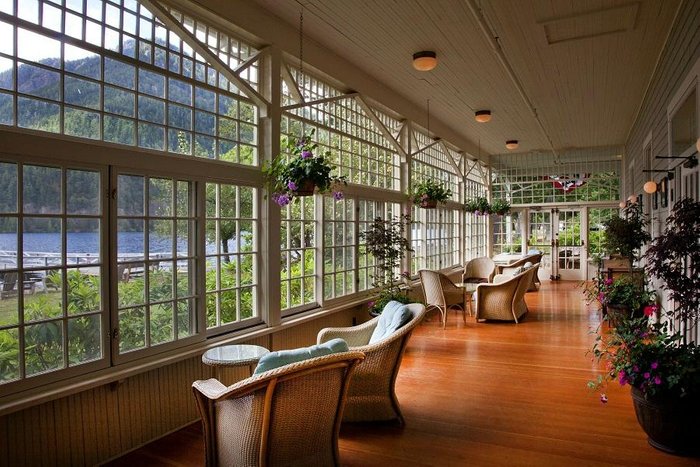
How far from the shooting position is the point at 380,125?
6762mm

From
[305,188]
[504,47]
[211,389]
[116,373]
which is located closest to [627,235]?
[504,47]

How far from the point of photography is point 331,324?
5.82 m

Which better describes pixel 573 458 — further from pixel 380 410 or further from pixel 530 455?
pixel 380 410

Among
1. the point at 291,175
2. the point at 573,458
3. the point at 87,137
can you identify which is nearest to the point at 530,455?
the point at 573,458

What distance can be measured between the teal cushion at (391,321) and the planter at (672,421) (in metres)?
1.63

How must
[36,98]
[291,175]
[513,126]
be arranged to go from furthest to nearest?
1. [513,126]
2. [291,175]
3. [36,98]

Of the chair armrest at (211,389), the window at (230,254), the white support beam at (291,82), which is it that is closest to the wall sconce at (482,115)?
the white support beam at (291,82)

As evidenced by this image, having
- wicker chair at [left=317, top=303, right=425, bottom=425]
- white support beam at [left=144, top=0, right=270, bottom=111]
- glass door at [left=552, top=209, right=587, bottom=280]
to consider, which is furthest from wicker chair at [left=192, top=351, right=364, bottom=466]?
glass door at [left=552, top=209, right=587, bottom=280]

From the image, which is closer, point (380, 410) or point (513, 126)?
point (380, 410)

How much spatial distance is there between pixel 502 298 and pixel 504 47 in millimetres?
3778

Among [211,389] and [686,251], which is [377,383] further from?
[686,251]

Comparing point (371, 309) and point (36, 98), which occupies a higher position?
point (36, 98)

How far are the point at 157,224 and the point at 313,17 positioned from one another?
244cm

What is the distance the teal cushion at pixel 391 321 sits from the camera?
3.83 metres
